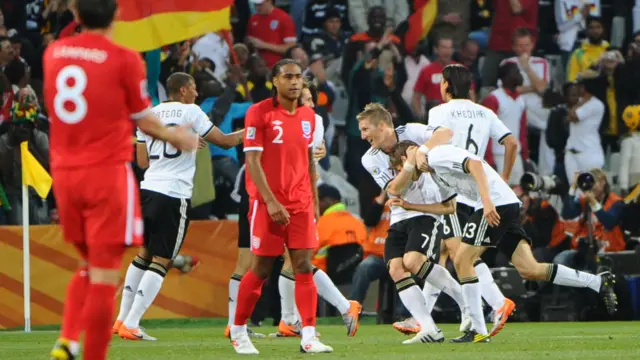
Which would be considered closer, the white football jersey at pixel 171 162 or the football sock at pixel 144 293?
the football sock at pixel 144 293

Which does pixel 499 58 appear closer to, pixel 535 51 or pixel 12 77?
pixel 535 51

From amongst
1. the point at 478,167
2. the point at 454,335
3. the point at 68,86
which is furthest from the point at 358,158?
the point at 68,86

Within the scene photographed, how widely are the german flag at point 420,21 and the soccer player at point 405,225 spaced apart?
794 centimetres

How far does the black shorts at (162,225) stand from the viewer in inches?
488

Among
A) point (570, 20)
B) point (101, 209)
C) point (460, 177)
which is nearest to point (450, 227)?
point (460, 177)

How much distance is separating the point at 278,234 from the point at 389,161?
2.39m

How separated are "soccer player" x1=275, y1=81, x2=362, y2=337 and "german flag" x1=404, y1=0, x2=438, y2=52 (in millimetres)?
6536

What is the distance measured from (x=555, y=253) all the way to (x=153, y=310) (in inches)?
202

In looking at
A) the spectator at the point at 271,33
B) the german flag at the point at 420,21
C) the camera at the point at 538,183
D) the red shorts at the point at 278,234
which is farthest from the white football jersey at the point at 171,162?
the german flag at the point at 420,21

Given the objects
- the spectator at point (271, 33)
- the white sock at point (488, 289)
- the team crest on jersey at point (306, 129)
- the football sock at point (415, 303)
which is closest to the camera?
the team crest on jersey at point (306, 129)

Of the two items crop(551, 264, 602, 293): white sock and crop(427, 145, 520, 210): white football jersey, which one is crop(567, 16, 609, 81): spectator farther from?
crop(427, 145, 520, 210): white football jersey

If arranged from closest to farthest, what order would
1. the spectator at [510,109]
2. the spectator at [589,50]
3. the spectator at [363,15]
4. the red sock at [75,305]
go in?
the red sock at [75,305] < the spectator at [510,109] < the spectator at [363,15] < the spectator at [589,50]

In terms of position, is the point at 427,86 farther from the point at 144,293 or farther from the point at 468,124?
the point at 144,293

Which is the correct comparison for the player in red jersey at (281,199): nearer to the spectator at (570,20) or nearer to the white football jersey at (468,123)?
the white football jersey at (468,123)
